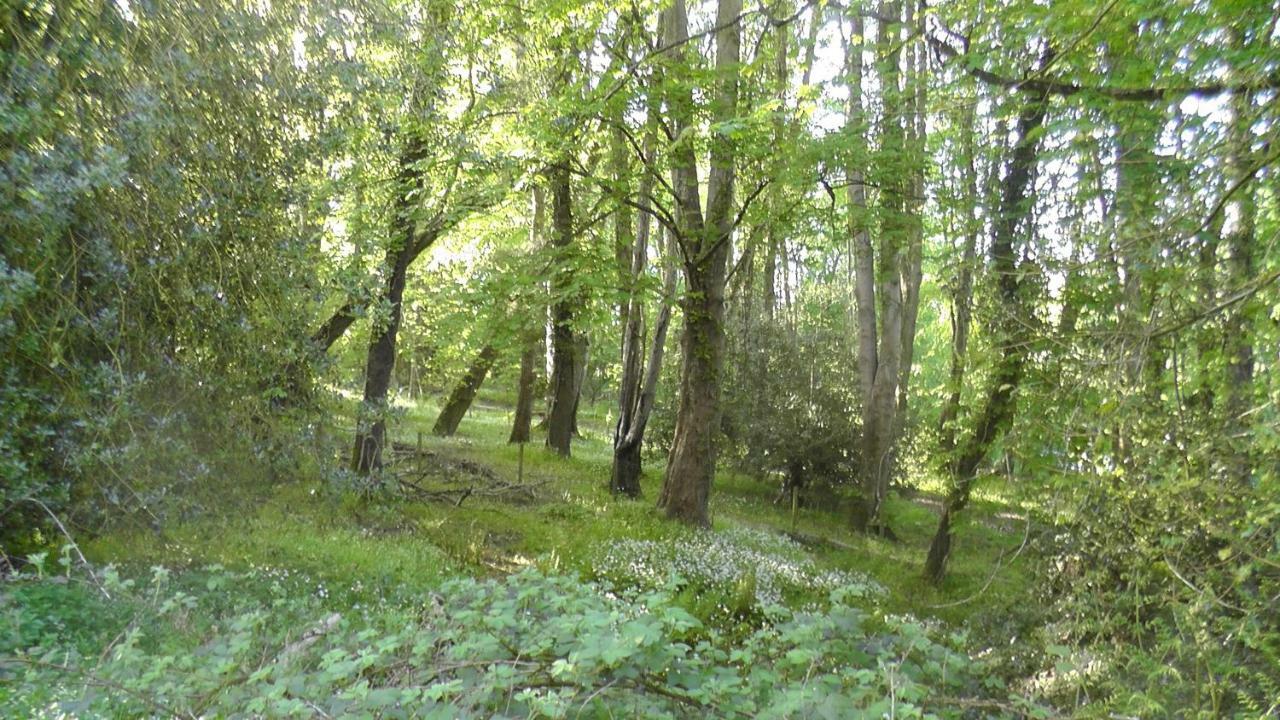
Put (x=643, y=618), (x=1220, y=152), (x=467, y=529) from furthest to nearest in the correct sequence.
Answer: (x=467, y=529) < (x=1220, y=152) < (x=643, y=618)

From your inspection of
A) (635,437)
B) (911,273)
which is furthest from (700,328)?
(911,273)

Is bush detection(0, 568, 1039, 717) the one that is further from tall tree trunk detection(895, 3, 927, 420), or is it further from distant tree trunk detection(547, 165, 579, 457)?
distant tree trunk detection(547, 165, 579, 457)

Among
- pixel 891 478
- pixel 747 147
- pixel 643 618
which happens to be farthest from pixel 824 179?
pixel 891 478

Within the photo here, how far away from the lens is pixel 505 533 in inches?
469

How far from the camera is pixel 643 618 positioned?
3619 mm

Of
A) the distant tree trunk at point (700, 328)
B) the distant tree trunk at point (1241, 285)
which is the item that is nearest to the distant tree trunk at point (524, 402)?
the distant tree trunk at point (700, 328)

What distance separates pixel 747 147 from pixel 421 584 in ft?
22.0

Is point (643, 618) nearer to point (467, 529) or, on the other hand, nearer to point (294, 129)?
point (294, 129)

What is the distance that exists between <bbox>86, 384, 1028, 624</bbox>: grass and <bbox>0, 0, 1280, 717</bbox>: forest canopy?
102 mm

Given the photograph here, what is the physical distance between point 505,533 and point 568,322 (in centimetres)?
387

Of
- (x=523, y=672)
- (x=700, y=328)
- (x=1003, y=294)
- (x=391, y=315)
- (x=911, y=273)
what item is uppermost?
(x=911, y=273)

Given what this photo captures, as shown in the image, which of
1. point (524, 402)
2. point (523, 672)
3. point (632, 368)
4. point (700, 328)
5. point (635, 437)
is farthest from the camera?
point (524, 402)

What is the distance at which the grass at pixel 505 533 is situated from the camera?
779cm

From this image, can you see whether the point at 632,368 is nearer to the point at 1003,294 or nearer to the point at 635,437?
the point at 635,437
